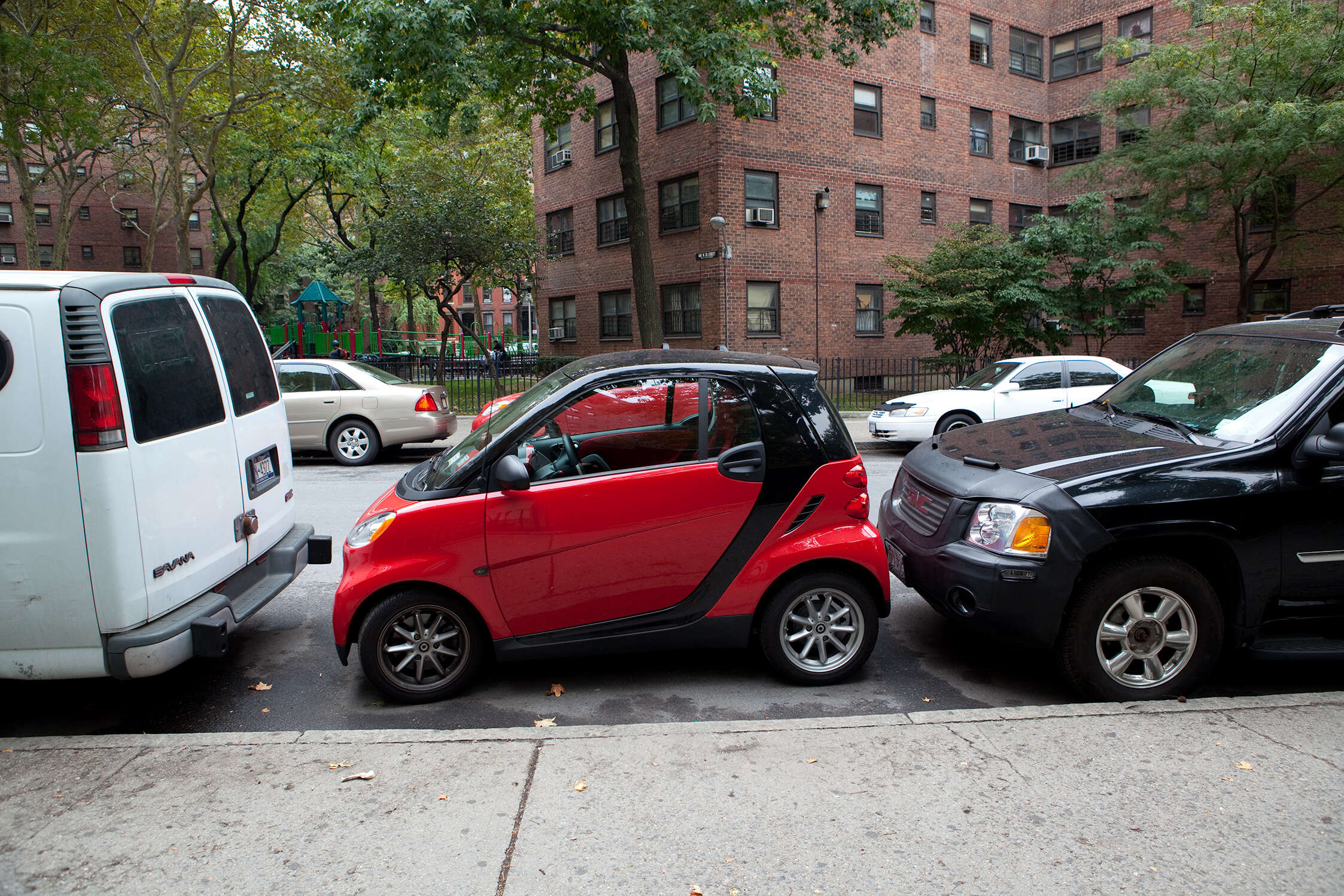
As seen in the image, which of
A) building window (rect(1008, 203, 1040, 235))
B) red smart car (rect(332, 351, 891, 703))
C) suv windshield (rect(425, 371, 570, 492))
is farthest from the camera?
building window (rect(1008, 203, 1040, 235))

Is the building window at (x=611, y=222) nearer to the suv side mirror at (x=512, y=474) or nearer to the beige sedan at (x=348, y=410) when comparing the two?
the beige sedan at (x=348, y=410)

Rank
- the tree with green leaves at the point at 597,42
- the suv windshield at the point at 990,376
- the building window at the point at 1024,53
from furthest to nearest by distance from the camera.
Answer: the building window at the point at 1024,53 → the tree with green leaves at the point at 597,42 → the suv windshield at the point at 990,376

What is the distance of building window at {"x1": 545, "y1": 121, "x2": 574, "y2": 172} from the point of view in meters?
28.0

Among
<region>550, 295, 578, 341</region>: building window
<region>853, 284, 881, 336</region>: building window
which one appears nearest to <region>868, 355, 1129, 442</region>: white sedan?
<region>853, 284, 881, 336</region>: building window

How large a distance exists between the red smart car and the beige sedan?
861 cm

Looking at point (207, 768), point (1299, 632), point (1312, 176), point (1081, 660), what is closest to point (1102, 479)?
point (1081, 660)

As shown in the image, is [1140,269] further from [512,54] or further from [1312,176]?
[512,54]

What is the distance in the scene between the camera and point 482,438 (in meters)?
4.52

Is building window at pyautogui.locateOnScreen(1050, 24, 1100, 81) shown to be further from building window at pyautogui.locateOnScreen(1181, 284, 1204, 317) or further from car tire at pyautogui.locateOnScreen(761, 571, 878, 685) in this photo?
car tire at pyautogui.locateOnScreen(761, 571, 878, 685)

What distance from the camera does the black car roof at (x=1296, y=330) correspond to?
173 inches

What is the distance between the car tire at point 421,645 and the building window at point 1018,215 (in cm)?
2804

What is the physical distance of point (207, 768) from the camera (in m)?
3.45

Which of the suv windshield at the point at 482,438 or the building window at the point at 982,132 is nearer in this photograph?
the suv windshield at the point at 482,438

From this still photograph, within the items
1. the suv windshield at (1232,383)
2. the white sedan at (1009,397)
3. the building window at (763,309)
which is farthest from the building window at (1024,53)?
the suv windshield at (1232,383)
